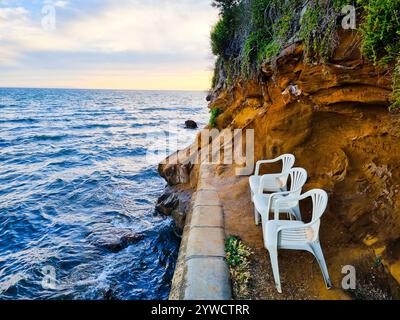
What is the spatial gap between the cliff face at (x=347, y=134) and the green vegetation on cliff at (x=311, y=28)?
22cm

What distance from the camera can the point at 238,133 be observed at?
337 inches

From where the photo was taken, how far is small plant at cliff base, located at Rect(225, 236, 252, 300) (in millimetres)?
3619

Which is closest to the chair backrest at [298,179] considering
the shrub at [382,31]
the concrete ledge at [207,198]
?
the concrete ledge at [207,198]

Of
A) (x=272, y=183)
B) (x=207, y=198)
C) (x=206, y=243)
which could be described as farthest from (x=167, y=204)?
(x=206, y=243)

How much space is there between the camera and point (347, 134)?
16.2 feet

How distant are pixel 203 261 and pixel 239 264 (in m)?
0.49

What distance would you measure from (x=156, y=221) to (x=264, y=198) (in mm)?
5476

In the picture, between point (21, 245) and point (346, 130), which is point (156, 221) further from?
point (346, 130)

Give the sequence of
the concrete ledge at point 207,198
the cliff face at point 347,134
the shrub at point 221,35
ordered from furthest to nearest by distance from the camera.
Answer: the shrub at point 221,35 < the concrete ledge at point 207,198 < the cliff face at point 347,134

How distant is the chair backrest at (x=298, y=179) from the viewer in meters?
4.45

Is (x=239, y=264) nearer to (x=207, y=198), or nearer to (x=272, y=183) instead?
(x=272, y=183)

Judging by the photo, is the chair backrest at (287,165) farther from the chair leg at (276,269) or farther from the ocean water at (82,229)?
the ocean water at (82,229)

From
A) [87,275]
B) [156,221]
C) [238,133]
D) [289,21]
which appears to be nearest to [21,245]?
[87,275]
